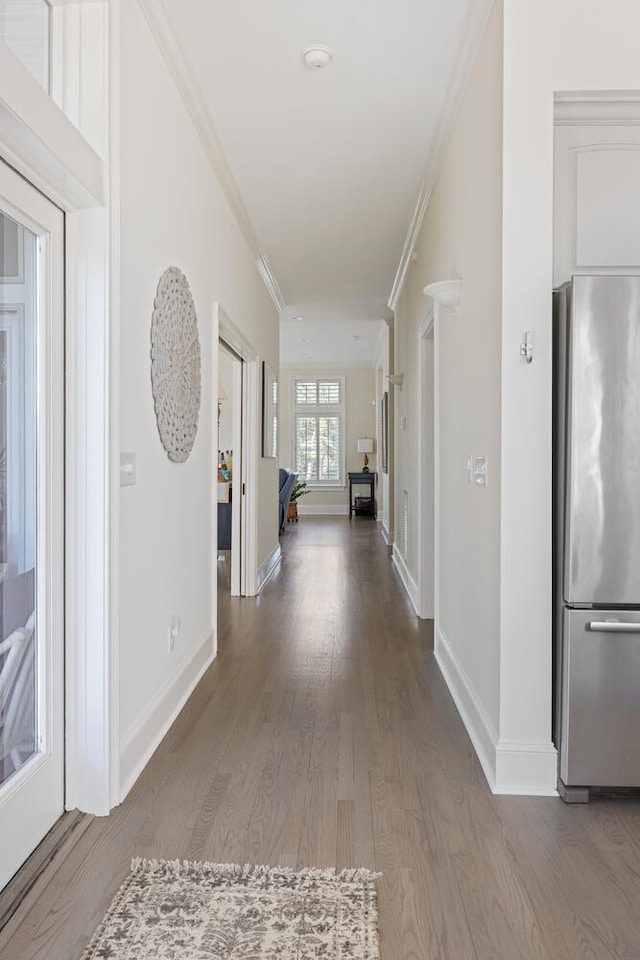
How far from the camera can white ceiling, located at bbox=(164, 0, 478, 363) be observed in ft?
8.55

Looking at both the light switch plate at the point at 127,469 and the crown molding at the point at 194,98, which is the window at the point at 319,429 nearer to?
the crown molding at the point at 194,98

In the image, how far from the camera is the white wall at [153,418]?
91.8 inches

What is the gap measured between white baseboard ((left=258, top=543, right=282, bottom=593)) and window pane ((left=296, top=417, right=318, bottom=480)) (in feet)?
17.0

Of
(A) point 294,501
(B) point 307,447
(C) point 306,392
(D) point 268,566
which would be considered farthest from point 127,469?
(C) point 306,392

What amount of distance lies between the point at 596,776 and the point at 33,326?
230 centimetres

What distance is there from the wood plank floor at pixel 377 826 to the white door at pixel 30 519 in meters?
0.23

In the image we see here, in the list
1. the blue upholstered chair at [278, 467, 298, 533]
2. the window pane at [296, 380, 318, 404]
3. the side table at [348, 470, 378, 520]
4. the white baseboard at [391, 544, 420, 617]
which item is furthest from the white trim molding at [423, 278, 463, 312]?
the window pane at [296, 380, 318, 404]

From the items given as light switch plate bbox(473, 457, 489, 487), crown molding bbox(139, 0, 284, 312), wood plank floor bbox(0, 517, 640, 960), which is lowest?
wood plank floor bbox(0, 517, 640, 960)

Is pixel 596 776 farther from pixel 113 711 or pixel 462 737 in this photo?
pixel 113 711

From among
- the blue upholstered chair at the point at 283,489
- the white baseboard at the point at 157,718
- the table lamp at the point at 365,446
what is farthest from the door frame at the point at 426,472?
the table lamp at the point at 365,446

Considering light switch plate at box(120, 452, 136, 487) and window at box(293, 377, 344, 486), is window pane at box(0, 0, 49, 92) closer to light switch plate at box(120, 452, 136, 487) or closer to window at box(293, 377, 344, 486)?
light switch plate at box(120, 452, 136, 487)

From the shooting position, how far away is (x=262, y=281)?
6.07 m

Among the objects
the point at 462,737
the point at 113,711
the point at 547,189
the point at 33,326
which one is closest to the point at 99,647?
the point at 113,711

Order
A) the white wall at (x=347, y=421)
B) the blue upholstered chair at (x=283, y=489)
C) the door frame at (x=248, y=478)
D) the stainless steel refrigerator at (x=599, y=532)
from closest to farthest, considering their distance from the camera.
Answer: the stainless steel refrigerator at (x=599, y=532)
the door frame at (x=248, y=478)
the blue upholstered chair at (x=283, y=489)
the white wall at (x=347, y=421)
